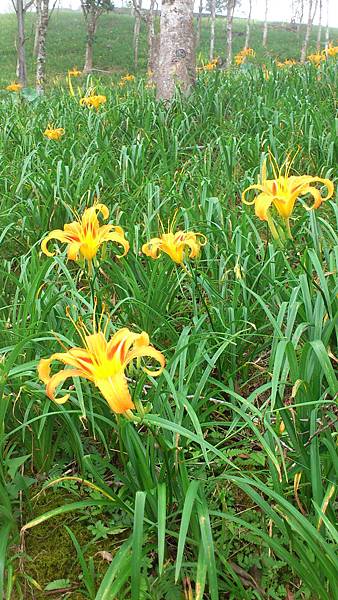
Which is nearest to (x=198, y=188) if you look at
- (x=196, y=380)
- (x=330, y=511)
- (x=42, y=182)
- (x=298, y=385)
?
(x=42, y=182)

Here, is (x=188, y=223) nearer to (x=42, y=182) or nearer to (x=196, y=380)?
(x=196, y=380)

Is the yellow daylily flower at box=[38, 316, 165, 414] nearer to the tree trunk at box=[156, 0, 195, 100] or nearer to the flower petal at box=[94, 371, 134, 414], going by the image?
the flower petal at box=[94, 371, 134, 414]

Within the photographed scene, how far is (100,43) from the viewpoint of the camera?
95.0 feet

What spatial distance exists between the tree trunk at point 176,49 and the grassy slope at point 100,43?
17.3 meters

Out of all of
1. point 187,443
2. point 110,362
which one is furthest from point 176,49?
point 110,362

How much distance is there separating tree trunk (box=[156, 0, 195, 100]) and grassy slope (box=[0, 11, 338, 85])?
56.6 ft

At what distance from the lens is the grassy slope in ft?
82.7

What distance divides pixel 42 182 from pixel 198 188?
901mm

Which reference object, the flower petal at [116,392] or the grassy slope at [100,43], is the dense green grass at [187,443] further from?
the grassy slope at [100,43]

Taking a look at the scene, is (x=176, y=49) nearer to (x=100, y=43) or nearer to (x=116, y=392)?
(x=116, y=392)

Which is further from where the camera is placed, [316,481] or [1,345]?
[1,345]

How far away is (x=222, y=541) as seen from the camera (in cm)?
132

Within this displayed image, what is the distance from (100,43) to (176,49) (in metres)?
26.8

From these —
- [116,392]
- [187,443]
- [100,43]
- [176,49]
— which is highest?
[100,43]
